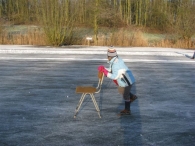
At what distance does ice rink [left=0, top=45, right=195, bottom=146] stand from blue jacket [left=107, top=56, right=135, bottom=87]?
756 mm

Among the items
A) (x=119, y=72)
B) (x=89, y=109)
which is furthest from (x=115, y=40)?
(x=119, y=72)

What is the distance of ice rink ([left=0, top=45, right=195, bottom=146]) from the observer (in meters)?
6.36

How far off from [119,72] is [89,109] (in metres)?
1.47

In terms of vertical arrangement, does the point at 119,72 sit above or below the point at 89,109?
above

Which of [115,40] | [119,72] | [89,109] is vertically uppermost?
[119,72]

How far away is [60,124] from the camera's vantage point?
7.18 meters

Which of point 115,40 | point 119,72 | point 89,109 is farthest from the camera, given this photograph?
point 115,40

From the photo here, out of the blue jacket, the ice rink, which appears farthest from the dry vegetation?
the blue jacket

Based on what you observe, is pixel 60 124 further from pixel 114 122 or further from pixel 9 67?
pixel 9 67

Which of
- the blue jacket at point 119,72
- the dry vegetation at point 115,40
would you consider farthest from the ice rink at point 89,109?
the dry vegetation at point 115,40

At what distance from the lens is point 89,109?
842 centimetres

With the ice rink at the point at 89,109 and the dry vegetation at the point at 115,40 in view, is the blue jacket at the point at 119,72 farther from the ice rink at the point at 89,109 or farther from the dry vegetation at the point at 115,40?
the dry vegetation at the point at 115,40

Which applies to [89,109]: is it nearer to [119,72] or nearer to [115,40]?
[119,72]

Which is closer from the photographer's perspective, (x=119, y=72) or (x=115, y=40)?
(x=119, y=72)
